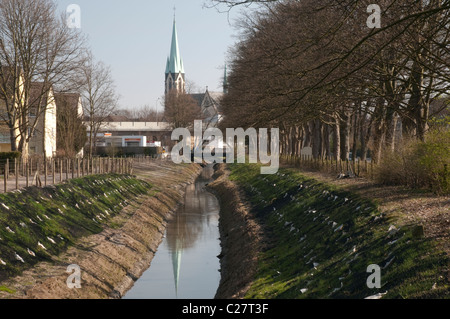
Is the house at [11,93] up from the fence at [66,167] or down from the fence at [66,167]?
up

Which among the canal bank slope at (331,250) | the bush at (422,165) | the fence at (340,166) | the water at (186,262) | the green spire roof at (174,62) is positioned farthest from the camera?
the green spire roof at (174,62)

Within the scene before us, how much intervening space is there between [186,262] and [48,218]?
541 cm

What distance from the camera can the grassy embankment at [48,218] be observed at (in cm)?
1738

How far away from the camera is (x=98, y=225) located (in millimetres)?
25594

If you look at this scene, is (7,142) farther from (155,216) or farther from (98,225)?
(98,225)

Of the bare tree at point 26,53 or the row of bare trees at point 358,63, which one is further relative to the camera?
the bare tree at point 26,53

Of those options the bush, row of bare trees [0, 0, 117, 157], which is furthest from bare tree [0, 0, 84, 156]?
the bush

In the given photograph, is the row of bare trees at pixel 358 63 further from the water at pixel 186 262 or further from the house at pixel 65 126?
the house at pixel 65 126

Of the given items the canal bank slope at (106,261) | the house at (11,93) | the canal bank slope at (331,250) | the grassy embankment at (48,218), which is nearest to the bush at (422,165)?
the canal bank slope at (331,250)

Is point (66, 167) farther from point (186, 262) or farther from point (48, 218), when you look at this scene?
point (48, 218)

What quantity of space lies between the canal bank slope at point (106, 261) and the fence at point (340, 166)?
29.1 feet

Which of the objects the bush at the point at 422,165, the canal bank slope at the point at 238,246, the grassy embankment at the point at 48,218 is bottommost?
the canal bank slope at the point at 238,246

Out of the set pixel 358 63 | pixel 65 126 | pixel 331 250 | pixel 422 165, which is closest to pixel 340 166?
pixel 422 165

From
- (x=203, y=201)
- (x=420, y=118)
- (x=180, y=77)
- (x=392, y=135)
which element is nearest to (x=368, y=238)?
(x=420, y=118)
